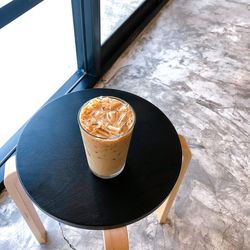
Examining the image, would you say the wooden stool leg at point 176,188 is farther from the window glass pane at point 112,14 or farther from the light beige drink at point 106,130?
the window glass pane at point 112,14

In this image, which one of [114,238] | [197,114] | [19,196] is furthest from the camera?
[197,114]

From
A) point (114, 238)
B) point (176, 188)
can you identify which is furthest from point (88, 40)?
point (114, 238)

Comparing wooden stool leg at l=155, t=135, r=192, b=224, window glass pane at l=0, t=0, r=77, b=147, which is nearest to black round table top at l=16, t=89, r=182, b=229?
wooden stool leg at l=155, t=135, r=192, b=224

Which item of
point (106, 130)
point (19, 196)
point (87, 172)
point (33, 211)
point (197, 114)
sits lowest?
point (197, 114)

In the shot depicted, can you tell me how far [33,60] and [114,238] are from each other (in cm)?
112

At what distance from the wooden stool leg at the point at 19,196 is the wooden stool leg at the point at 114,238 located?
0.30m

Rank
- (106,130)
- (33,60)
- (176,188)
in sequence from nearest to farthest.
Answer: (106,130)
(176,188)
(33,60)

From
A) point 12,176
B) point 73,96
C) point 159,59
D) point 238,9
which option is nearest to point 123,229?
point 12,176

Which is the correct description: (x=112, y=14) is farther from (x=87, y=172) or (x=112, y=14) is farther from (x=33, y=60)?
(x=87, y=172)

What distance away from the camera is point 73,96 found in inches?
35.9

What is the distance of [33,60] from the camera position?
A: 147cm

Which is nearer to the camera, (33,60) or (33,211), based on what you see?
(33,211)

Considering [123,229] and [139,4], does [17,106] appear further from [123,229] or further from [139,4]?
[139,4]

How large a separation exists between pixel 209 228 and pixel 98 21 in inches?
45.2
